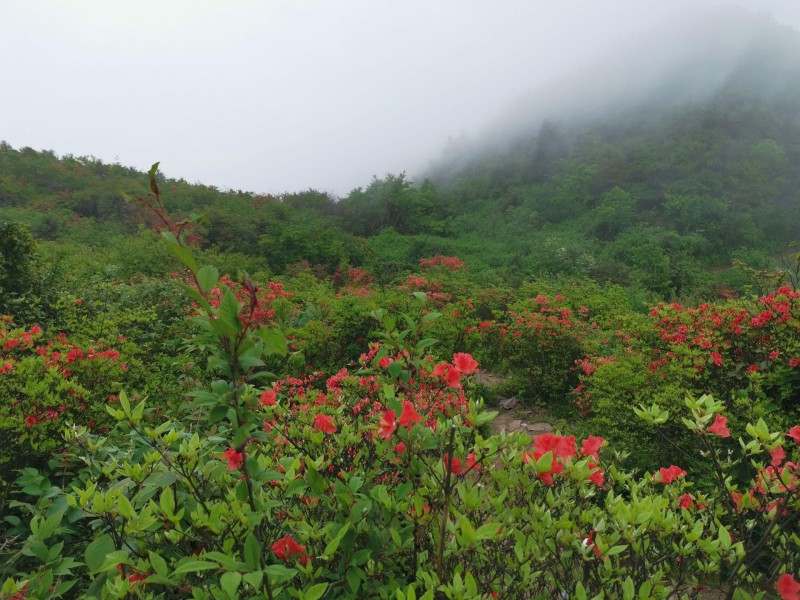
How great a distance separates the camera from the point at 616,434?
318 centimetres

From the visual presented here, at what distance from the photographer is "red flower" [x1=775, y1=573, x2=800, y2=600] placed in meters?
0.87

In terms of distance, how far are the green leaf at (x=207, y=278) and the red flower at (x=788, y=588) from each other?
4.25 ft

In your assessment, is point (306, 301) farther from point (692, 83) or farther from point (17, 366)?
point (692, 83)

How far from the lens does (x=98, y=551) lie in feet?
3.07

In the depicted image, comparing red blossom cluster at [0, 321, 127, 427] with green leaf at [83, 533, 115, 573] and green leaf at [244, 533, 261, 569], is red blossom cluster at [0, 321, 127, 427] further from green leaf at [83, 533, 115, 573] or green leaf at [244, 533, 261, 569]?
green leaf at [244, 533, 261, 569]

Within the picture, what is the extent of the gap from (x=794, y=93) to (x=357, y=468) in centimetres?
3811

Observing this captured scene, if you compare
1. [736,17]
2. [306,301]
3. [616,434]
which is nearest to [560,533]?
[616,434]

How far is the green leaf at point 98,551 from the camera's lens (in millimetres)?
917

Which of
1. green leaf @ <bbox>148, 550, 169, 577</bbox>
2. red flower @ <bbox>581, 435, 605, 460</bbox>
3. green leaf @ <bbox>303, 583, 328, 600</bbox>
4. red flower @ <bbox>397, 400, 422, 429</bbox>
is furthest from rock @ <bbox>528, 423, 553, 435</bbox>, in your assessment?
green leaf @ <bbox>148, 550, 169, 577</bbox>

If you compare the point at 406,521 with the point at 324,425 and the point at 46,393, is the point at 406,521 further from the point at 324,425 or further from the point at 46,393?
the point at 46,393

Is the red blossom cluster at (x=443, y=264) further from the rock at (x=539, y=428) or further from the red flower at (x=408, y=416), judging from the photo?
the red flower at (x=408, y=416)

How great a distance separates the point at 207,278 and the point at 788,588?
1326mm

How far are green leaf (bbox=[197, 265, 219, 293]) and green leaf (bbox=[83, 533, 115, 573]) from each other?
0.67m

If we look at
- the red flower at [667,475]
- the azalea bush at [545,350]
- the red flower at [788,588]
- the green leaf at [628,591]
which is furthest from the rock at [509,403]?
the green leaf at [628,591]
